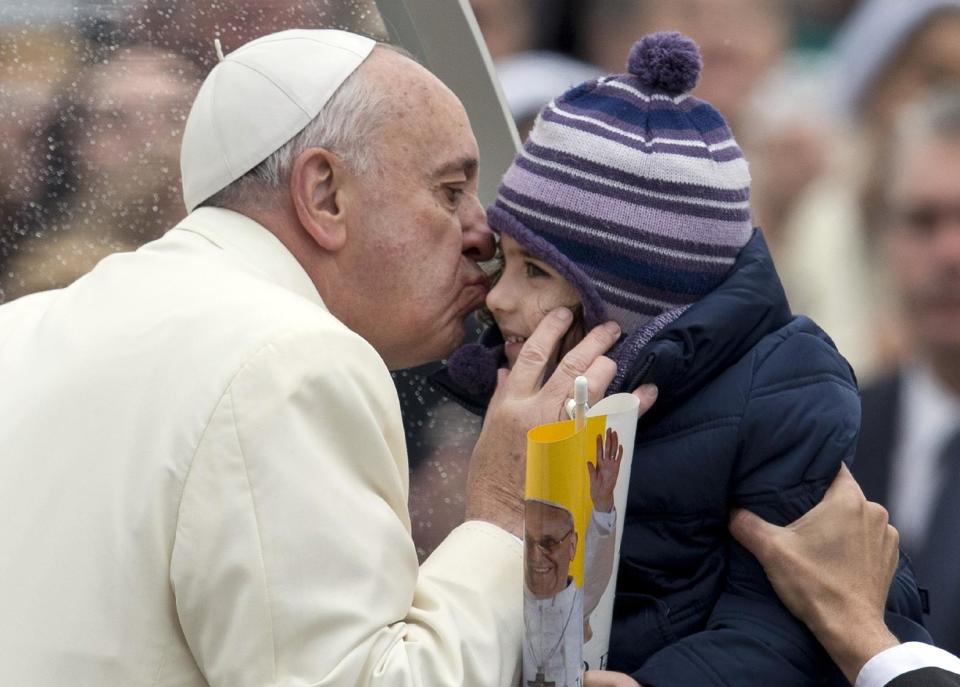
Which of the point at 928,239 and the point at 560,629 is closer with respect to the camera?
the point at 560,629

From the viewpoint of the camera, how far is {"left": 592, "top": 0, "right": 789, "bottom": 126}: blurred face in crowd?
12.4 feet

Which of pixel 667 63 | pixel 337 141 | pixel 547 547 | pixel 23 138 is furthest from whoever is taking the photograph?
pixel 23 138

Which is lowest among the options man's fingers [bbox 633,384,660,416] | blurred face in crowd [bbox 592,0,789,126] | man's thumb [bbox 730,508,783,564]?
blurred face in crowd [bbox 592,0,789,126]

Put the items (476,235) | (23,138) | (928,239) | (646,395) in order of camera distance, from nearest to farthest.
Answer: (646,395)
(476,235)
(23,138)
(928,239)

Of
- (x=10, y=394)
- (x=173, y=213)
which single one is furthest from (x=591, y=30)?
(x=10, y=394)

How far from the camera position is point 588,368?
6.89 feet

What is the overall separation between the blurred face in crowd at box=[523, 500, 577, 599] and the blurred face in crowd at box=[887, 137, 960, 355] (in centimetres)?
212

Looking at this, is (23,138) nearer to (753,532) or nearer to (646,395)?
(646,395)

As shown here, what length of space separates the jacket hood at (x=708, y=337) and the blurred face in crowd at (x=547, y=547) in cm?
34

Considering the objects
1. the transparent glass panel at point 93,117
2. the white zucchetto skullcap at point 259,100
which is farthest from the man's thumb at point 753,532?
the transparent glass panel at point 93,117

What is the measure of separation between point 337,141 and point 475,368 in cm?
40

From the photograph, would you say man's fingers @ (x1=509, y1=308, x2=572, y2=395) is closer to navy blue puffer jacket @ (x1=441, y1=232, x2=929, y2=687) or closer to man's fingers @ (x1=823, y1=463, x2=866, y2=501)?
navy blue puffer jacket @ (x1=441, y1=232, x2=929, y2=687)

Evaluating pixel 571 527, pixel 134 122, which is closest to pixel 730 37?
pixel 134 122

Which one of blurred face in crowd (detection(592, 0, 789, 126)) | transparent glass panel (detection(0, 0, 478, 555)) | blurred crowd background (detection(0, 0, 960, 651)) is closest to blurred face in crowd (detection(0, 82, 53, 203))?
transparent glass panel (detection(0, 0, 478, 555))
